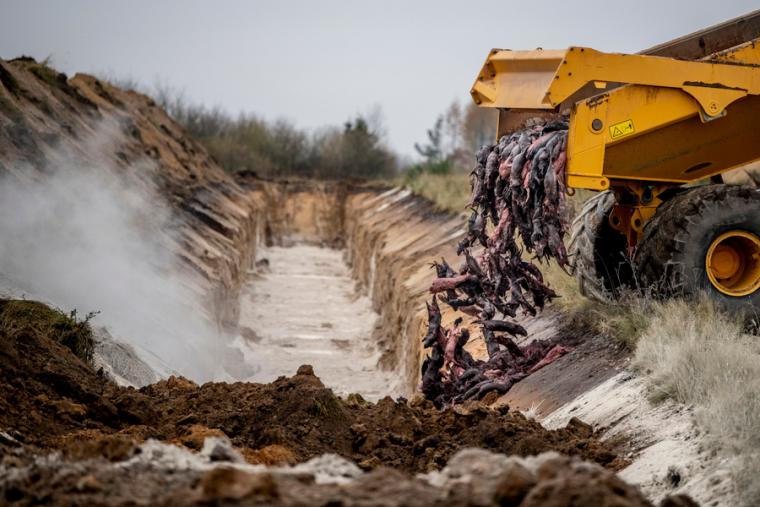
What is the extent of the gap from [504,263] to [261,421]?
12.4 feet

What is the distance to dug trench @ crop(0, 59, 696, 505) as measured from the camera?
4.79m

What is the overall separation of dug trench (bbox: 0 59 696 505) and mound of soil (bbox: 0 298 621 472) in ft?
0.06

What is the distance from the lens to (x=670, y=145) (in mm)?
10094

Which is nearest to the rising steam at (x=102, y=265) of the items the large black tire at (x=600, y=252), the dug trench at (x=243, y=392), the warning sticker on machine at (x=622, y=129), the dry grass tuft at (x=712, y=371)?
the dug trench at (x=243, y=392)

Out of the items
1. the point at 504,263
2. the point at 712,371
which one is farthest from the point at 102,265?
the point at 712,371

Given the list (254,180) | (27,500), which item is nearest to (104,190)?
(27,500)

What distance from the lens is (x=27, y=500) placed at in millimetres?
4789

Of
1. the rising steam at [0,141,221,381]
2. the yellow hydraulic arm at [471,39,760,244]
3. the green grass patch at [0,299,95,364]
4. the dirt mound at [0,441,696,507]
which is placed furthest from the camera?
the rising steam at [0,141,221,381]

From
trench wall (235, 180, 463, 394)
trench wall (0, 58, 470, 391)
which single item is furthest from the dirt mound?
trench wall (0, 58, 470, 391)

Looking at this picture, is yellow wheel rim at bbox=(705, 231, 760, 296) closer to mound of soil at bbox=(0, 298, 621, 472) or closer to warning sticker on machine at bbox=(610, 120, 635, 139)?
warning sticker on machine at bbox=(610, 120, 635, 139)

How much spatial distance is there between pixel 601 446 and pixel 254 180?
38.7 m

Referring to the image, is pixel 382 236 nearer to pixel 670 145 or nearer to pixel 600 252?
pixel 600 252

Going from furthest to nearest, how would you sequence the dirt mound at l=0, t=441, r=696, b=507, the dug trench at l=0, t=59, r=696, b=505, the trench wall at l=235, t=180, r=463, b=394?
the trench wall at l=235, t=180, r=463, b=394 → the dug trench at l=0, t=59, r=696, b=505 → the dirt mound at l=0, t=441, r=696, b=507

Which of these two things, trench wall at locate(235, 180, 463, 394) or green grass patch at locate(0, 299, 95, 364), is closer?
green grass patch at locate(0, 299, 95, 364)
